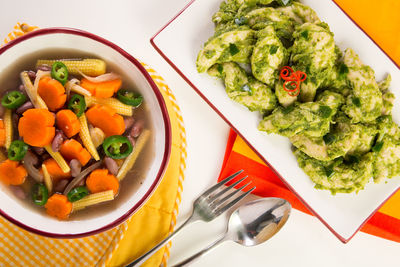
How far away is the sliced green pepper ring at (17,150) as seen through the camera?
1.92 metres

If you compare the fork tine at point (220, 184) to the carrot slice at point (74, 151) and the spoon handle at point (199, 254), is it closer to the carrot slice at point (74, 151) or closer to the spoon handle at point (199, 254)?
the spoon handle at point (199, 254)

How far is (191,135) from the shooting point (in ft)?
8.04

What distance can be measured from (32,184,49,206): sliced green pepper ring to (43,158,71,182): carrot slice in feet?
0.24

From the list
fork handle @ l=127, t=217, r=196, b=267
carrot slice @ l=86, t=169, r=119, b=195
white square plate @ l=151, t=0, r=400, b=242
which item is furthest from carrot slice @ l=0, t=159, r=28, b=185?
white square plate @ l=151, t=0, r=400, b=242

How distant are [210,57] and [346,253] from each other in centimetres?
157

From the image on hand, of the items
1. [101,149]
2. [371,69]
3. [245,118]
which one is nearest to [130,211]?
[101,149]

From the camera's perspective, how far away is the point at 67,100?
2.02 meters

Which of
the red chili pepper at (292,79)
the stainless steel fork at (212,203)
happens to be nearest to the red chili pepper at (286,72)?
the red chili pepper at (292,79)

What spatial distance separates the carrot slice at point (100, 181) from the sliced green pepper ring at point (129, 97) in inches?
15.0

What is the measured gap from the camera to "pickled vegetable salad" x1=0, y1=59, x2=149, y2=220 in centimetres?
193

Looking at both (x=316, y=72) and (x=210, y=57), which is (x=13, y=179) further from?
(x=316, y=72)

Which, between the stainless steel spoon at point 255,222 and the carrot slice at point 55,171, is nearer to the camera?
the carrot slice at point 55,171

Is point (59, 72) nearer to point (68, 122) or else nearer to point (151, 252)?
point (68, 122)

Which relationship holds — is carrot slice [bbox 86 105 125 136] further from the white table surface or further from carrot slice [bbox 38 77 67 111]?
the white table surface
